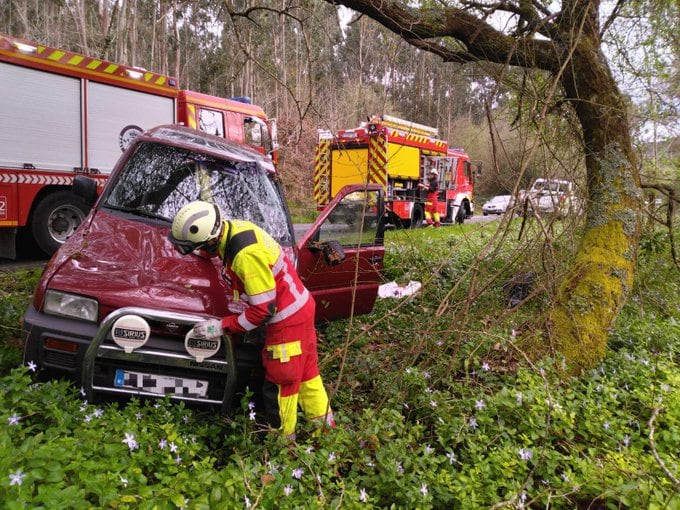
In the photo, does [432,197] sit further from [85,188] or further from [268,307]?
[268,307]

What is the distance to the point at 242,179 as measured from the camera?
4008 millimetres

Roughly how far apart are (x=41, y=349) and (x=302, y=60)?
29.5m

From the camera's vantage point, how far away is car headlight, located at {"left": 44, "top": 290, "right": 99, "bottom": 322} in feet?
8.72

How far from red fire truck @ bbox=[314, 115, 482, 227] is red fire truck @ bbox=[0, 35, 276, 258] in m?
5.01

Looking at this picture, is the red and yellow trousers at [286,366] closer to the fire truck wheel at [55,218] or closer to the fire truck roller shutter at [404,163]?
the fire truck wheel at [55,218]

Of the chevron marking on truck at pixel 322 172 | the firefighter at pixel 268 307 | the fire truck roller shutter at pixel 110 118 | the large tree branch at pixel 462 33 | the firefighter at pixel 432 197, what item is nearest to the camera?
the firefighter at pixel 268 307

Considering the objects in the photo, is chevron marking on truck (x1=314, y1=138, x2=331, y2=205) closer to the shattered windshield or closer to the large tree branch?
the large tree branch

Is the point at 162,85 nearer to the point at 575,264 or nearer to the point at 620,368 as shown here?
the point at 575,264

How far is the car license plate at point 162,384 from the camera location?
2594mm

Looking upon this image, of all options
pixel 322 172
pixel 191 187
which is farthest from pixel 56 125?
pixel 322 172

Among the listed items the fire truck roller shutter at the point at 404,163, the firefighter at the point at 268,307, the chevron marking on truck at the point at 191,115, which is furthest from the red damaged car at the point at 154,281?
the fire truck roller shutter at the point at 404,163

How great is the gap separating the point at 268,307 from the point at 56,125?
254 inches

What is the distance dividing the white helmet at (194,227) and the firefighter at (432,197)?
13.3 metres

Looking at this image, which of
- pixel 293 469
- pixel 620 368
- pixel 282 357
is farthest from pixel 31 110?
pixel 620 368
